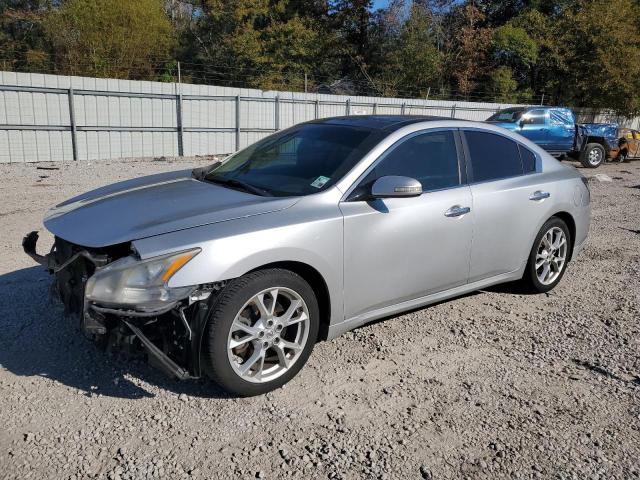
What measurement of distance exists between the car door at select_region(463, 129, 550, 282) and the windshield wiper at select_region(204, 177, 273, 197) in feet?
5.45

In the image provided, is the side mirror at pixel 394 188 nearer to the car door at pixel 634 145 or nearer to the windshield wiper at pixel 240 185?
the windshield wiper at pixel 240 185

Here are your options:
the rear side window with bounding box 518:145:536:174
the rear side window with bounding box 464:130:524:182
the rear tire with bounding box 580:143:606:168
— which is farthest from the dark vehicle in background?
the rear side window with bounding box 464:130:524:182

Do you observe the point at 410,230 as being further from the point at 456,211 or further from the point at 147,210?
the point at 147,210

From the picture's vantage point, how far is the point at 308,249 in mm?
3311

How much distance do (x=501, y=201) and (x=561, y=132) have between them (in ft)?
45.4

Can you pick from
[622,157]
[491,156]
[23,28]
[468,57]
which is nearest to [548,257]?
[491,156]

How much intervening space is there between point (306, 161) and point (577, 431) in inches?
95.2

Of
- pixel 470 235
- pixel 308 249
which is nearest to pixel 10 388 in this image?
pixel 308 249

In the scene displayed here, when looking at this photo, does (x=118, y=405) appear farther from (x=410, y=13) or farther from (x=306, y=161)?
(x=410, y=13)

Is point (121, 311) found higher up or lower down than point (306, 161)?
lower down

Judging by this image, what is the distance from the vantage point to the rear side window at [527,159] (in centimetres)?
489

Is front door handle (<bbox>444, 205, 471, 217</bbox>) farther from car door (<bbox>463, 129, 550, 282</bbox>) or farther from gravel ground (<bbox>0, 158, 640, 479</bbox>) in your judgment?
gravel ground (<bbox>0, 158, 640, 479</bbox>)

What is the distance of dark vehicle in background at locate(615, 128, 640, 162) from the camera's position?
18.2m

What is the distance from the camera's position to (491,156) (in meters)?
4.60
